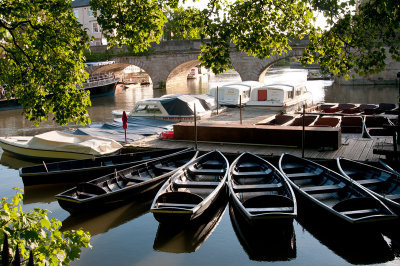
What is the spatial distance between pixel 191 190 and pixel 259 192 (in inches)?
79.5

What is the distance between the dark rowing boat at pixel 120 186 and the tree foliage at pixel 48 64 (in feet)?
10.9

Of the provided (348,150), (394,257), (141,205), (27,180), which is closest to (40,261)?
(394,257)

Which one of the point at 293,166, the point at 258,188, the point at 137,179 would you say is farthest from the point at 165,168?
the point at 293,166

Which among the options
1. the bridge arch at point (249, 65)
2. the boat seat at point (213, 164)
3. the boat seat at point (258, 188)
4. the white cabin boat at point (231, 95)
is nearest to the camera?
the boat seat at point (258, 188)

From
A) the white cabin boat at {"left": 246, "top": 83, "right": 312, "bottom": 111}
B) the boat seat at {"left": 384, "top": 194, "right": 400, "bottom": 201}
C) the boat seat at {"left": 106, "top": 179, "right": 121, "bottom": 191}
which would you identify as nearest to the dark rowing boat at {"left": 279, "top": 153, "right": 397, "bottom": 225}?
the boat seat at {"left": 384, "top": 194, "right": 400, "bottom": 201}

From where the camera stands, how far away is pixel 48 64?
8.55m

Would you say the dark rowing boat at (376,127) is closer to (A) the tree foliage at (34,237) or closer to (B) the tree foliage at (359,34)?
(B) the tree foliage at (359,34)

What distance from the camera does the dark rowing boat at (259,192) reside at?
9.42 m

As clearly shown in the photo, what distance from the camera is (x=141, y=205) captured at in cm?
1277

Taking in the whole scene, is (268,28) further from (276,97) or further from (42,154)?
(276,97)

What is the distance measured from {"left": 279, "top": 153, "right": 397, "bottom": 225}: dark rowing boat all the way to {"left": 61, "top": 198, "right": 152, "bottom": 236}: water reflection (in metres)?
4.58

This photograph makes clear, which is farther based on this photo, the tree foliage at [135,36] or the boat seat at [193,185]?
the boat seat at [193,185]

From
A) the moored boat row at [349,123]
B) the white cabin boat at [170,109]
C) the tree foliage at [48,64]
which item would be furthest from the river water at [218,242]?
the white cabin boat at [170,109]

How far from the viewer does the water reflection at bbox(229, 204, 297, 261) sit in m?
9.54
